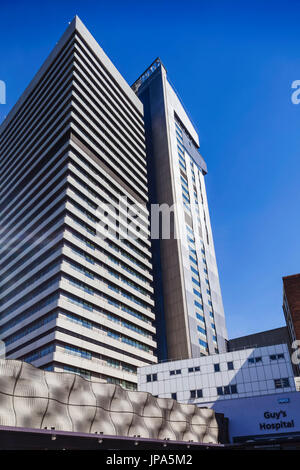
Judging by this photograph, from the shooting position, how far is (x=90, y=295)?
7481 cm

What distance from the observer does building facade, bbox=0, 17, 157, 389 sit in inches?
2776

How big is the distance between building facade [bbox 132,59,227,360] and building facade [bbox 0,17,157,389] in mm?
4708

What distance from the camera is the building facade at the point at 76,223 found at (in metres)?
70.5

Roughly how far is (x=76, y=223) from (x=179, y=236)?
108 feet

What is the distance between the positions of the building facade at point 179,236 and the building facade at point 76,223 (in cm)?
471

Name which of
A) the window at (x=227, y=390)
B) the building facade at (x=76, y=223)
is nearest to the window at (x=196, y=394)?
the window at (x=227, y=390)

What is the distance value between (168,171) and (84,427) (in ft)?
310

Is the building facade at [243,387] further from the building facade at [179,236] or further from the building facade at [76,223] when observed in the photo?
the building facade at [179,236]

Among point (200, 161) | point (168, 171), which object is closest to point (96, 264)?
point (168, 171)

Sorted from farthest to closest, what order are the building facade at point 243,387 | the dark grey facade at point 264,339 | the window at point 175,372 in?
the dark grey facade at point 264,339 < the window at point 175,372 < the building facade at point 243,387

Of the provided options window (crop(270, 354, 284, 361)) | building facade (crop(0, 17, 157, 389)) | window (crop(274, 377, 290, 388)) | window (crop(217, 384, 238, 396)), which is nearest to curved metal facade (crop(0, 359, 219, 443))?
window (crop(217, 384, 238, 396))

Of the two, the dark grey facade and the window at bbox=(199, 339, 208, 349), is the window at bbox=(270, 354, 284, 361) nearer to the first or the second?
the window at bbox=(199, 339, 208, 349)
